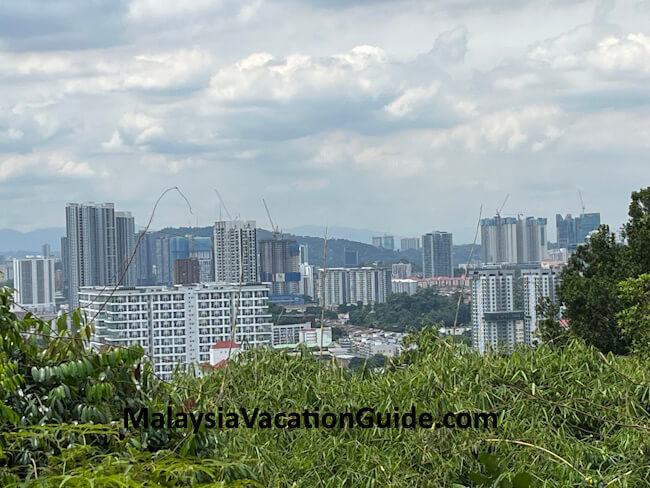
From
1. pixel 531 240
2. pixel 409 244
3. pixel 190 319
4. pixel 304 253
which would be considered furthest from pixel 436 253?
pixel 190 319

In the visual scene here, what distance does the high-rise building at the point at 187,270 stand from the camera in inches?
203

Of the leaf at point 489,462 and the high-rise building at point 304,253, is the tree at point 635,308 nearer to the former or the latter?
the high-rise building at point 304,253

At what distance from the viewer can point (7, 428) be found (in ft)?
6.91

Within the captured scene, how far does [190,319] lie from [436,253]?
310 centimetres

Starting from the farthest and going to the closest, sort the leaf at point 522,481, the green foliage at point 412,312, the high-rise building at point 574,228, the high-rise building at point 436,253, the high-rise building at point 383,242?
the high-rise building at point 574,228 < the high-rise building at point 436,253 < the high-rise building at point 383,242 < the green foliage at point 412,312 < the leaf at point 522,481

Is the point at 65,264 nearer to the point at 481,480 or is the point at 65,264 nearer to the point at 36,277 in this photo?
the point at 36,277

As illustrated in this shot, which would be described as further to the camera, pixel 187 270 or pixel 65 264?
pixel 65 264

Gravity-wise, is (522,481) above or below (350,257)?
below

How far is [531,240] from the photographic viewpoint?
29.0 feet

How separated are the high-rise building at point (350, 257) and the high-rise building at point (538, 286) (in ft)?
11.1

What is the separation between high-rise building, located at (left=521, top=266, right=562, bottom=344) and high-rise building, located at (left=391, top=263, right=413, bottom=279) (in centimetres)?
233

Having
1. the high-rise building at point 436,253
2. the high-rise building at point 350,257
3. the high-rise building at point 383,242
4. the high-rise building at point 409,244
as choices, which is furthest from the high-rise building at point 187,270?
the high-rise building at point 409,244

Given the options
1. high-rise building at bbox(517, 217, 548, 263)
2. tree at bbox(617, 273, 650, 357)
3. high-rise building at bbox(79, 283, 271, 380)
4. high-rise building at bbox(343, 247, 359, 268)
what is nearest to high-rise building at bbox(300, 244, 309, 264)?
high-rise building at bbox(79, 283, 271, 380)

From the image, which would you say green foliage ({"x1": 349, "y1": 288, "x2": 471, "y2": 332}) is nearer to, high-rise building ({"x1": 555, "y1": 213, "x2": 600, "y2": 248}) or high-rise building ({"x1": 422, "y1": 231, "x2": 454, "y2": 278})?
high-rise building ({"x1": 422, "y1": 231, "x2": 454, "y2": 278})
